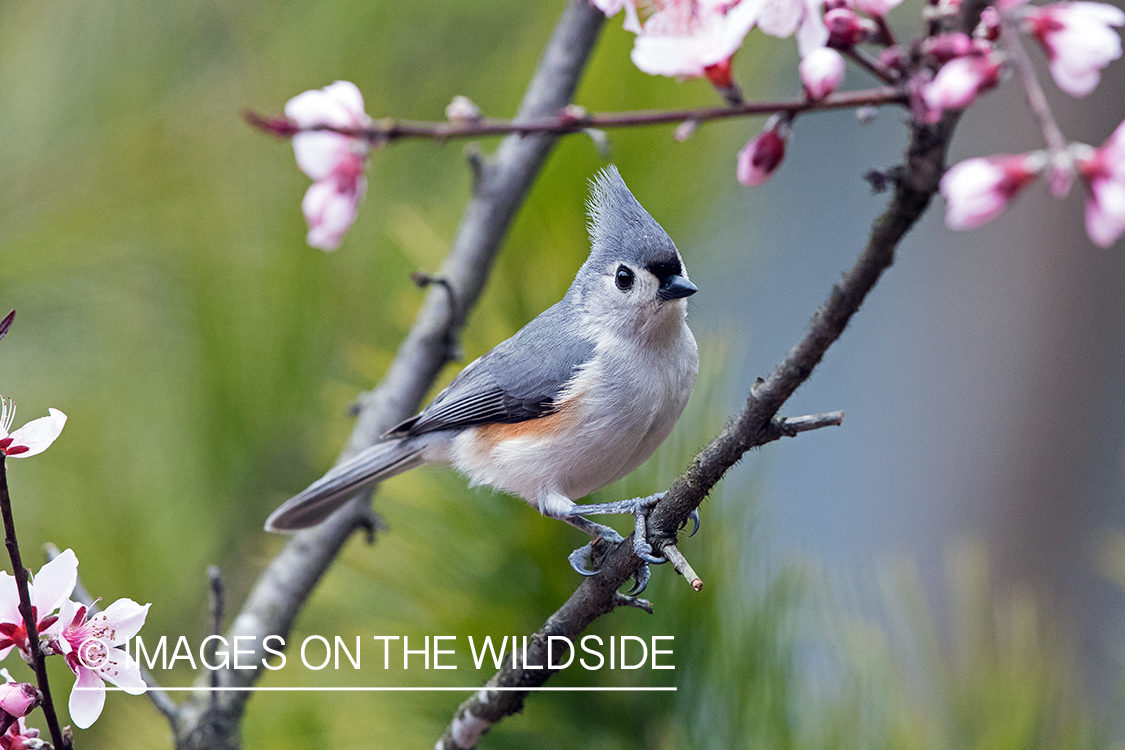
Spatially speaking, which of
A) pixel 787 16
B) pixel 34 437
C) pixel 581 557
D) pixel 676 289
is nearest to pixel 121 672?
pixel 34 437

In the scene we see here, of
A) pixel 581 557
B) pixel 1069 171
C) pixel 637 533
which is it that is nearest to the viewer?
pixel 1069 171

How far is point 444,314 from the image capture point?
0.82 meters

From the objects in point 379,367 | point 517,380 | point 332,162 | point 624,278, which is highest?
point 332,162

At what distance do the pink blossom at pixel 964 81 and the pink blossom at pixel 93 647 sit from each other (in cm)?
46

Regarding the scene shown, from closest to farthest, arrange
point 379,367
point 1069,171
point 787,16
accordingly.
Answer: point 1069,171 → point 787,16 → point 379,367

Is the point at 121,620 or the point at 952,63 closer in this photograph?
the point at 952,63

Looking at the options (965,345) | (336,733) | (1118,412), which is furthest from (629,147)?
(965,345)

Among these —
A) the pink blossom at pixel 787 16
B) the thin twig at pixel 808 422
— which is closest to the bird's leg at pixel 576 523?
the thin twig at pixel 808 422

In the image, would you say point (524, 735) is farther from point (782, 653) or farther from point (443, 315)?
point (443, 315)

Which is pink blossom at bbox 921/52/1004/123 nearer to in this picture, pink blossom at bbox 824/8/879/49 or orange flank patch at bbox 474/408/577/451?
pink blossom at bbox 824/8/879/49

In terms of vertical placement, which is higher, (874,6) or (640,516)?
(874,6)

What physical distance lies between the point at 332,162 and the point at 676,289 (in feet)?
0.68

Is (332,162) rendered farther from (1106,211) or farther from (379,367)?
(379,367)

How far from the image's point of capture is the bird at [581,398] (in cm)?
56
